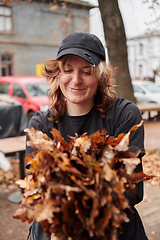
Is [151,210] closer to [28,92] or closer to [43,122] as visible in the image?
[43,122]

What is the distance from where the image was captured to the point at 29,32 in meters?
21.7

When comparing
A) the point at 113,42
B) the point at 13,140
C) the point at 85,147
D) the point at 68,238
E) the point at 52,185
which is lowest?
the point at 13,140

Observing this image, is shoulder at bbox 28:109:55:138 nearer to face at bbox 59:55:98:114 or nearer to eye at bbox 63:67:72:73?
face at bbox 59:55:98:114

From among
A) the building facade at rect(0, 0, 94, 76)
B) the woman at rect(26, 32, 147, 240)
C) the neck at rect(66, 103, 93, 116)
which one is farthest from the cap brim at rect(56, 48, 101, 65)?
the building facade at rect(0, 0, 94, 76)

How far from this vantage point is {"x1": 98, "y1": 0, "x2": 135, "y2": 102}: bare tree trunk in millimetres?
5414

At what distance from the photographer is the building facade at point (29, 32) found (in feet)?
68.7

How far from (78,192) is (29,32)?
2234 cm

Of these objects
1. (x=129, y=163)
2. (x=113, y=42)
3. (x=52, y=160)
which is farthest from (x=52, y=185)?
(x=113, y=42)

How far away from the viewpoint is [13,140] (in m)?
4.57

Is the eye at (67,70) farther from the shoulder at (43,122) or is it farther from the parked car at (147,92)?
the parked car at (147,92)

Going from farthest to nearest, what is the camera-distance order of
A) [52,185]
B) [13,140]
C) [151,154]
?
[151,154] → [13,140] → [52,185]

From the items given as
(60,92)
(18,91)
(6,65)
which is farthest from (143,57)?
(60,92)

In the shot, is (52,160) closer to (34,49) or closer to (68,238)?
(68,238)

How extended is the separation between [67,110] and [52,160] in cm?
89
